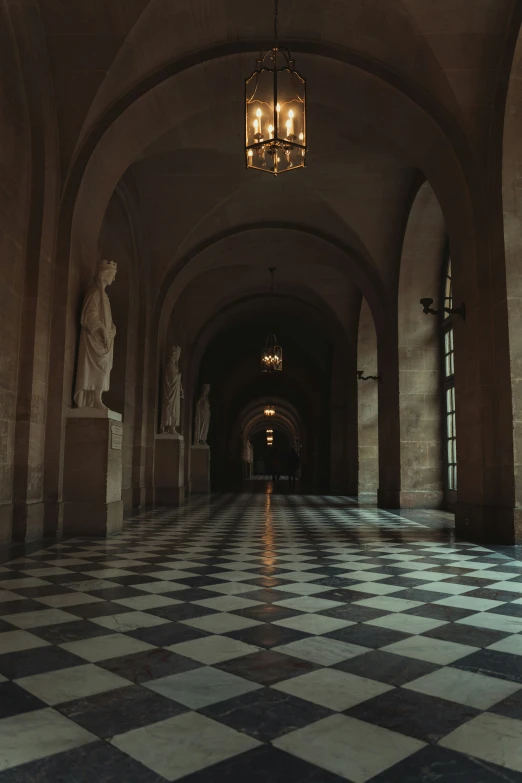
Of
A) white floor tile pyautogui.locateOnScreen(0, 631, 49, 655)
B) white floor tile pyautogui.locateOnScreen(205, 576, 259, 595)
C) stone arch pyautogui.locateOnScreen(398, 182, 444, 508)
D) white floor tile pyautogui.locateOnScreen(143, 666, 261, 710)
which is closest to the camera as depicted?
white floor tile pyautogui.locateOnScreen(143, 666, 261, 710)

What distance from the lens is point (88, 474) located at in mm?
8273

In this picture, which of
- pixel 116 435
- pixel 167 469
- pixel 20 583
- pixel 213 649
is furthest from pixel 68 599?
pixel 167 469

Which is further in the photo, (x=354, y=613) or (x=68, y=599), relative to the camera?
(x=68, y=599)

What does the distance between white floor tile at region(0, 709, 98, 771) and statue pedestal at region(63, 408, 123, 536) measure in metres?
6.21

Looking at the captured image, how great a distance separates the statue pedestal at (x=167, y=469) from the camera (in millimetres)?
14477

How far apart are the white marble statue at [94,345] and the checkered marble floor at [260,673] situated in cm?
338

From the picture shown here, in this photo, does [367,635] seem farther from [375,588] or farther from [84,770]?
[84,770]

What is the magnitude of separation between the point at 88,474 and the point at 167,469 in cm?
625

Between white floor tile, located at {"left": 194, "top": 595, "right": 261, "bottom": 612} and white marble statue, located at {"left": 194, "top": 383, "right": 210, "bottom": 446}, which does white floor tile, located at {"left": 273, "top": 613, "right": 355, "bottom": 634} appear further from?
white marble statue, located at {"left": 194, "top": 383, "right": 210, "bottom": 446}

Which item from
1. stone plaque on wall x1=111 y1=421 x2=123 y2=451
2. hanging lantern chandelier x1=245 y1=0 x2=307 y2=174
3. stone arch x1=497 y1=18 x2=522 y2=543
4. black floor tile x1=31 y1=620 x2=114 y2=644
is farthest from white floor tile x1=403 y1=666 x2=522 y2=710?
stone plaque on wall x1=111 y1=421 x2=123 y2=451

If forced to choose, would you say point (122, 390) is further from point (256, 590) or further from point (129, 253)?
point (256, 590)

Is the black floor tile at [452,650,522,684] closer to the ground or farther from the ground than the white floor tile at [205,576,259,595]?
farther from the ground

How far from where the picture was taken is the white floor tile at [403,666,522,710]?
2273 millimetres

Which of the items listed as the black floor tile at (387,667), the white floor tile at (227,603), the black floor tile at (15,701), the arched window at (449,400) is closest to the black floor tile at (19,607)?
the white floor tile at (227,603)
